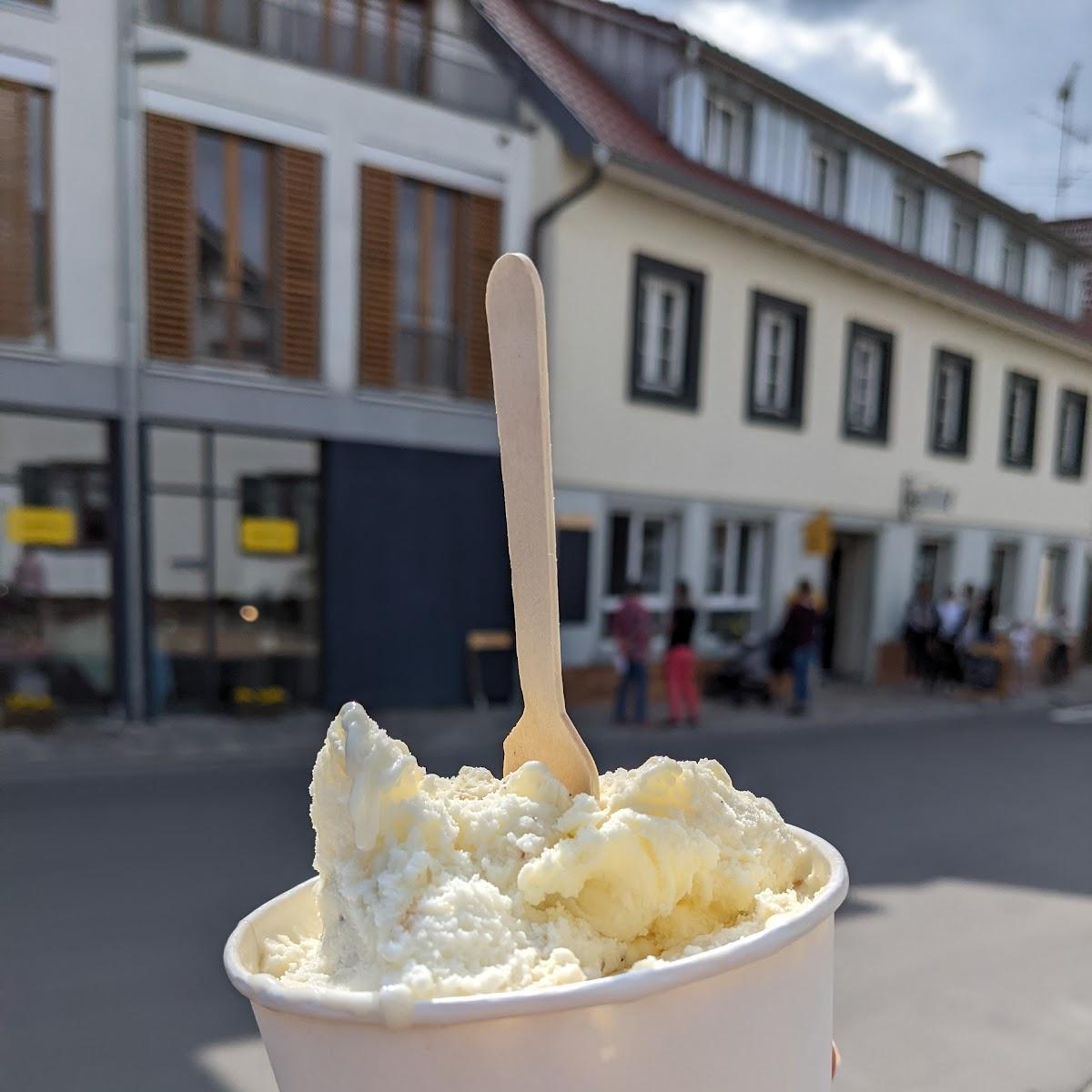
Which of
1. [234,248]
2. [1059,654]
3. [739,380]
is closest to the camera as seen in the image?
[234,248]

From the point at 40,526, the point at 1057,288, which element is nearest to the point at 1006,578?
the point at 1057,288

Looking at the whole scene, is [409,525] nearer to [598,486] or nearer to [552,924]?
[598,486]

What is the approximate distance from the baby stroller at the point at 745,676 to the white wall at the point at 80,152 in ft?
26.9

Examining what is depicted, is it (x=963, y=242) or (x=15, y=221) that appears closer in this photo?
(x=15, y=221)

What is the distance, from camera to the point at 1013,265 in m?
18.2

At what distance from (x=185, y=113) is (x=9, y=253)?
84.3 inches

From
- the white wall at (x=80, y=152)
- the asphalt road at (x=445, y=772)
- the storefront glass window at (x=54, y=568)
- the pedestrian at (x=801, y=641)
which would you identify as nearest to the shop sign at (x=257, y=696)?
the storefront glass window at (x=54, y=568)

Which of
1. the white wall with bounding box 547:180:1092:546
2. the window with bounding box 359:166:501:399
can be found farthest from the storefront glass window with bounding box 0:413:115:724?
the white wall with bounding box 547:180:1092:546

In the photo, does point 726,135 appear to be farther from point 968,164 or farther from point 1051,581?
point 1051,581

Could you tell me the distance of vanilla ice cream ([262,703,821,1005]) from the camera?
978 mm

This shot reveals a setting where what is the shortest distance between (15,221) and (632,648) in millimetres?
7420

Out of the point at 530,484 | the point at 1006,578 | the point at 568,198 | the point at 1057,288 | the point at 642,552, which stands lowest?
the point at 1006,578

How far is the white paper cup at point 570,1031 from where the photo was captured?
0.84 metres

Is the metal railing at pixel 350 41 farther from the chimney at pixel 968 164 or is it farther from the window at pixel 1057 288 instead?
the window at pixel 1057 288
